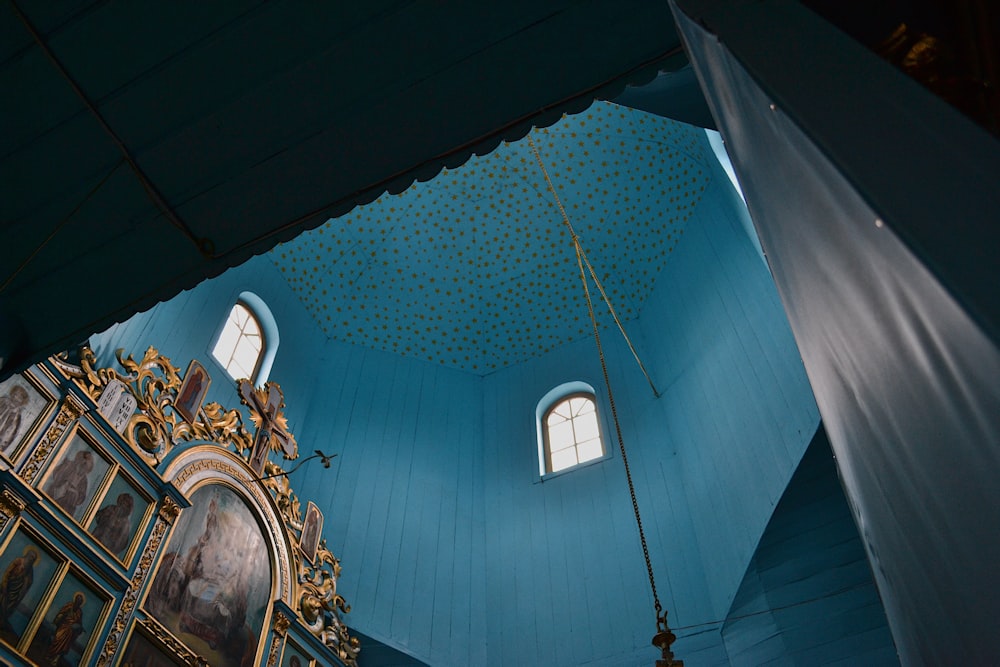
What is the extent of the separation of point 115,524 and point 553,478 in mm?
6266

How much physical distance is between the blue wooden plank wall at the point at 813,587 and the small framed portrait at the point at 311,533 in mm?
4595

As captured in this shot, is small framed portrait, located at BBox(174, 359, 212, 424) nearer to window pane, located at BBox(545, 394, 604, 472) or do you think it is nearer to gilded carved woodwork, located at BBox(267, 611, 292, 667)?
gilded carved woodwork, located at BBox(267, 611, 292, 667)

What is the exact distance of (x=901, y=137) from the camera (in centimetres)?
61

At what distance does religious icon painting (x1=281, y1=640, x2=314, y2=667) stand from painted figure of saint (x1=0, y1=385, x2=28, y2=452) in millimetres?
3432

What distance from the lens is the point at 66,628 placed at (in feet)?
17.2

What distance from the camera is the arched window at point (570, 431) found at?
11305 millimetres

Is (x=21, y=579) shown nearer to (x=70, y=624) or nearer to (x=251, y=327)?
(x=70, y=624)

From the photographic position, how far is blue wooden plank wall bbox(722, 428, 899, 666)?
7.12m

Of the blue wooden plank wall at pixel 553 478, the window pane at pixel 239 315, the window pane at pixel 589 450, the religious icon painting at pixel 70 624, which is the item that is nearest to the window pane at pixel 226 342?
the window pane at pixel 239 315

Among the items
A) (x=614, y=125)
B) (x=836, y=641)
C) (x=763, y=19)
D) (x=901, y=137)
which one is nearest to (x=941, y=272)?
(x=901, y=137)

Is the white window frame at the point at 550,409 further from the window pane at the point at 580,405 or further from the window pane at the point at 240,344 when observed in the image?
the window pane at the point at 240,344

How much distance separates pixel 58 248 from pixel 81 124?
0.70 metres

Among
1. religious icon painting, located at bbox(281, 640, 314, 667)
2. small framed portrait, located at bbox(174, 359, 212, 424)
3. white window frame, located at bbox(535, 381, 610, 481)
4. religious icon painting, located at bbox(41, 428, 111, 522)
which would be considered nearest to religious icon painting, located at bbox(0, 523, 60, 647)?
religious icon painting, located at bbox(41, 428, 111, 522)

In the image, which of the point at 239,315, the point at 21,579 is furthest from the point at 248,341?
the point at 21,579
